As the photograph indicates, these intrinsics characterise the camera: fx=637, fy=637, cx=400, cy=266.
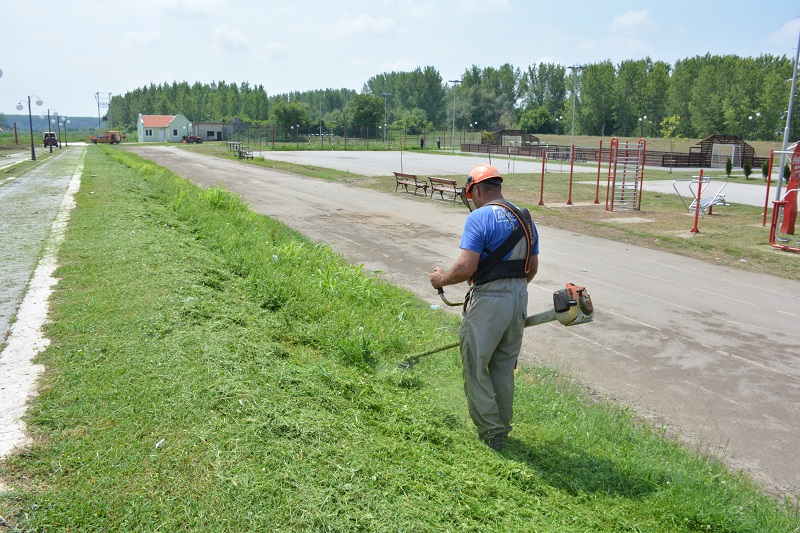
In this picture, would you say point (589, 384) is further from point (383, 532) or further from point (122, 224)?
point (122, 224)

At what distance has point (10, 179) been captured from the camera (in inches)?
982

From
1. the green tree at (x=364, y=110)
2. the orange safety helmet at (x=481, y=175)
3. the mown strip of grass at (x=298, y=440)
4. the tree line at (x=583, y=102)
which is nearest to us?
the mown strip of grass at (x=298, y=440)

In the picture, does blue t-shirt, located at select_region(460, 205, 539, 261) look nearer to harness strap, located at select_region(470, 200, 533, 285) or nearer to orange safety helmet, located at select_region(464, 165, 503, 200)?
harness strap, located at select_region(470, 200, 533, 285)

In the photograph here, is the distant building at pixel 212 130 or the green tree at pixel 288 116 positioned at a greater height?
the green tree at pixel 288 116

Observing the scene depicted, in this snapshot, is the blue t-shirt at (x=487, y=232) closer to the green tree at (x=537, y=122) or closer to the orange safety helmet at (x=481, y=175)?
the orange safety helmet at (x=481, y=175)

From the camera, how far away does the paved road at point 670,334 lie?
5.76 metres

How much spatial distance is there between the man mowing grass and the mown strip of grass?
0.32m

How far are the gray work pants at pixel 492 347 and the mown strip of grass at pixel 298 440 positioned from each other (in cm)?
24

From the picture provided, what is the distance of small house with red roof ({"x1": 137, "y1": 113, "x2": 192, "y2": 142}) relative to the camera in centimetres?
A: 11169

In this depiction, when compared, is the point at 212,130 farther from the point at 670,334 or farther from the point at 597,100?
the point at 670,334

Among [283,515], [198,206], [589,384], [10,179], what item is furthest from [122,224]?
[10,179]

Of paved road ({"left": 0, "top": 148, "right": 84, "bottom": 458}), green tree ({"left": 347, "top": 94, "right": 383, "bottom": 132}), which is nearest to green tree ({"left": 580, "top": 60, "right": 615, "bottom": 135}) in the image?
green tree ({"left": 347, "top": 94, "right": 383, "bottom": 132})

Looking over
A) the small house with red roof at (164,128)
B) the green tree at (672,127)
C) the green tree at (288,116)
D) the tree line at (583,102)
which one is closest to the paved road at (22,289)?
the tree line at (583,102)

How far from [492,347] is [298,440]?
148 centimetres
